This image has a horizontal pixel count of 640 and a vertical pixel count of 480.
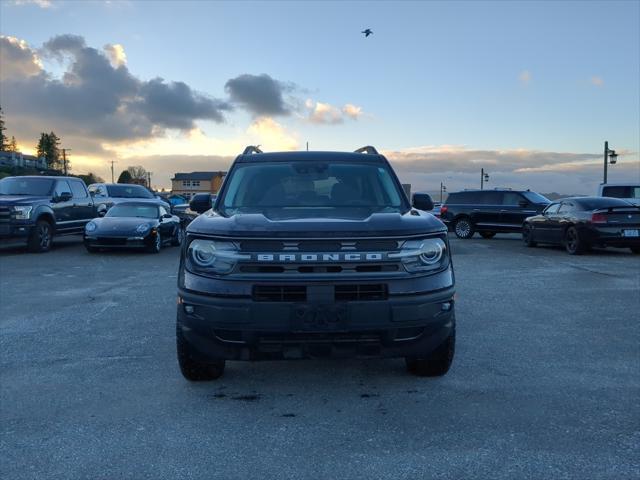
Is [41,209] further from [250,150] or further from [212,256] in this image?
[212,256]

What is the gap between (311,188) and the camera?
5.14 m

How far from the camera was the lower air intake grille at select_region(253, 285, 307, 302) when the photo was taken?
12.1 ft

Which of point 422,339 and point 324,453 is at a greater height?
point 422,339

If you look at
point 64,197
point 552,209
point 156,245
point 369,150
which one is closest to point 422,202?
point 369,150

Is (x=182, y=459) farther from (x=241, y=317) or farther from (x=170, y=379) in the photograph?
(x=170, y=379)

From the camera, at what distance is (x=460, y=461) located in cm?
306

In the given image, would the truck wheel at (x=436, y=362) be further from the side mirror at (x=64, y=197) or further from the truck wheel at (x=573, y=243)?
the side mirror at (x=64, y=197)

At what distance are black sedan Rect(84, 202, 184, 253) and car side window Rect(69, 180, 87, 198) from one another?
6.00 feet

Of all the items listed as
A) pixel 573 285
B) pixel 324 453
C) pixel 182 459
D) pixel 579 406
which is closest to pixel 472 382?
pixel 579 406

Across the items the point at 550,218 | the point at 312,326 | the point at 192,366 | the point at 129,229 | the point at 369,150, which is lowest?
the point at 192,366

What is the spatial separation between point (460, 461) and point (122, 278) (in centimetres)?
812

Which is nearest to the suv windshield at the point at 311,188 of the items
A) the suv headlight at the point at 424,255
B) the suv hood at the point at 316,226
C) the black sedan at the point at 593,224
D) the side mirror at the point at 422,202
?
the side mirror at the point at 422,202

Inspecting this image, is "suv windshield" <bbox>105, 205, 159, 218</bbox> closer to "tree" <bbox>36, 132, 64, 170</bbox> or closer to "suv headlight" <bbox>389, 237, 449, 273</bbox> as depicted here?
"suv headlight" <bbox>389, 237, 449, 273</bbox>

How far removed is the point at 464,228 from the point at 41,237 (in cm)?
1387
